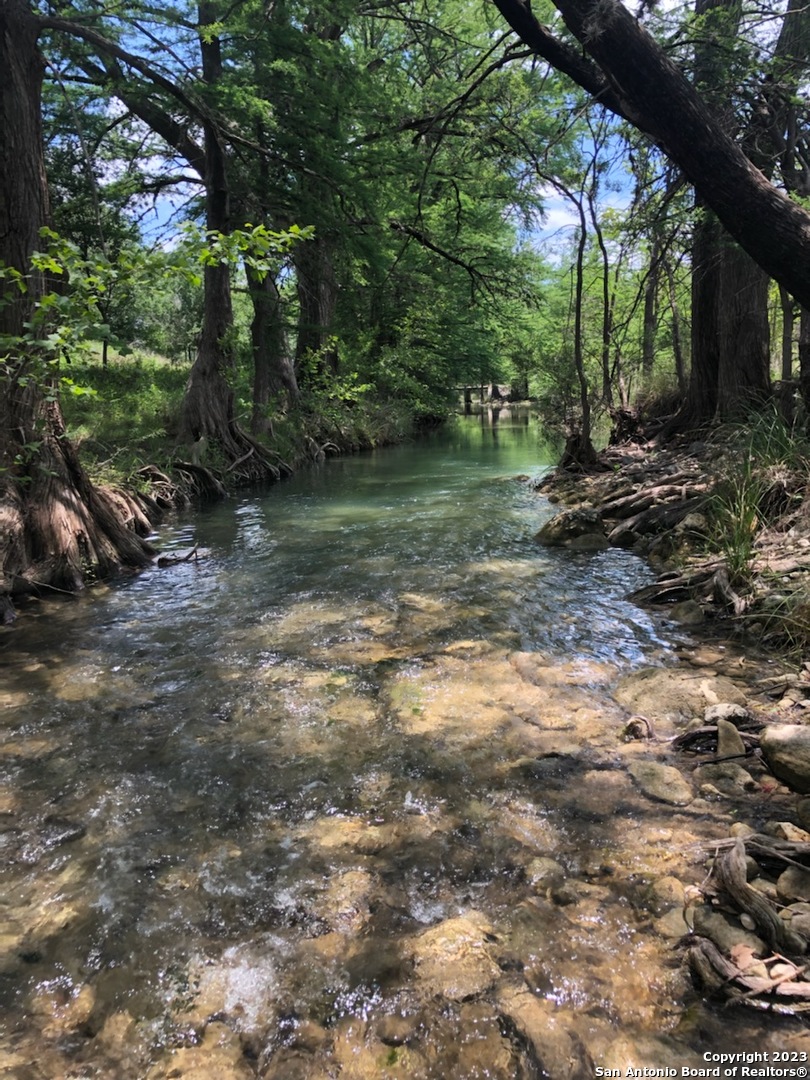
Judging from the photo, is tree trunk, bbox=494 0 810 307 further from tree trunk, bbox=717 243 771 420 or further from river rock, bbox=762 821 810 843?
tree trunk, bbox=717 243 771 420

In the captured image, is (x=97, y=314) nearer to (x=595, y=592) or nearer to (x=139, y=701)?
(x=139, y=701)

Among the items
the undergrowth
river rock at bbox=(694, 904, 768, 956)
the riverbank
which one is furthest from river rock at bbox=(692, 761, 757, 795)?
the undergrowth

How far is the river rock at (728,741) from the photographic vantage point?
10.3 feet

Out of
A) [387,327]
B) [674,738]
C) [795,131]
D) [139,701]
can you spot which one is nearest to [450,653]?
[674,738]

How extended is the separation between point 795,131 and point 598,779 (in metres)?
7.77

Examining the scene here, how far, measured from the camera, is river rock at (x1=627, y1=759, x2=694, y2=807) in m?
2.88

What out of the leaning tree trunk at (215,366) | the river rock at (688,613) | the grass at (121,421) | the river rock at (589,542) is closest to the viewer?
the river rock at (688,613)

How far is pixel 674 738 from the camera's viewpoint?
3359 mm

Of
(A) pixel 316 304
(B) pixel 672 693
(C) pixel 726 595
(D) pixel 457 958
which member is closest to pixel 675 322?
(C) pixel 726 595

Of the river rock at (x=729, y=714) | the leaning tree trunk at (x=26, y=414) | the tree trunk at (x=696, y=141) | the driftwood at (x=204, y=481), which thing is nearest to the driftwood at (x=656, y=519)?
the tree trunk at (x=696, y=141)

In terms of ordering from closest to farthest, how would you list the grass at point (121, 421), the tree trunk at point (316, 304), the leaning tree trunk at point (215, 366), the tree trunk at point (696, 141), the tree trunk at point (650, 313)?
1. the tree trunk at point (696, 141)
2. the tree trunk at point (650, 313)
3. the grass at point (121, 421)
4. the leaning tree trunk at point (215, 366)
5. the tree trunk at point (316, 304)

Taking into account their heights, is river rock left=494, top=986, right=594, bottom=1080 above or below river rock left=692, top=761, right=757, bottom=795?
below

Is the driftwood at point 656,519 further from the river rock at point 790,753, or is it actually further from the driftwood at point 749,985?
the driftwood at point 749,985

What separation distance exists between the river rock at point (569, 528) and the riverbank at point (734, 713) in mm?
26
